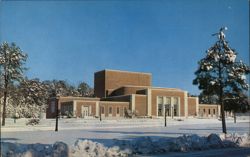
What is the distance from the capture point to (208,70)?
24766 mm

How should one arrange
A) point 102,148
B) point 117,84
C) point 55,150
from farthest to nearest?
1. point 117,84
2. point 102,148
3. point 55,150

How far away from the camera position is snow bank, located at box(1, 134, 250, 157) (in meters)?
11.5

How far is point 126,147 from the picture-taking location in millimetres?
14008

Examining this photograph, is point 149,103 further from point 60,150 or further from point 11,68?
point 60,150

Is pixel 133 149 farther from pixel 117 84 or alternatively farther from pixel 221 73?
pixel 117 84

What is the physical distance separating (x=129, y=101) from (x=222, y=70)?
60629 mm

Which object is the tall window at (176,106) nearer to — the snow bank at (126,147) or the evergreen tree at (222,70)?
the evergreen tree at (222,70)

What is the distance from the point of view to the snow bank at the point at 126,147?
11531 millimetres

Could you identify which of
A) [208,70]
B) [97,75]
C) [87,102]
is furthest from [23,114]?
[97,75]

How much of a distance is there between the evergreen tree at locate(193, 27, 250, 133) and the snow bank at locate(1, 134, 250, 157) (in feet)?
20.8

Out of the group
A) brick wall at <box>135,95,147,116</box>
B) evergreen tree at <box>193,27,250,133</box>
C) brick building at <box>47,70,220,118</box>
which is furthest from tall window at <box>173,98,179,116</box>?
evergreen tree at <box>193,27,250,133</box>

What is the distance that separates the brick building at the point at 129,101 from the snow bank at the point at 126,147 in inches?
2083

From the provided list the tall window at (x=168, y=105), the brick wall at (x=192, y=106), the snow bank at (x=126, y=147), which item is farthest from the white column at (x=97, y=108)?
the snow bank at (x=126, y=147)

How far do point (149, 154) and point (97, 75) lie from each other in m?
90.7
